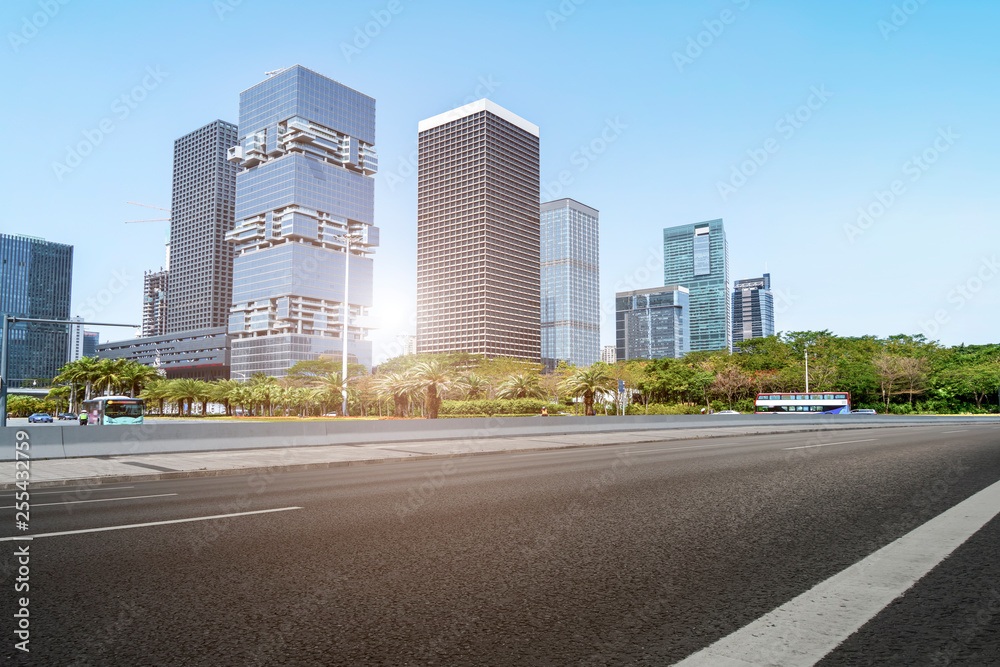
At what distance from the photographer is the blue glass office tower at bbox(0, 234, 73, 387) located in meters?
177

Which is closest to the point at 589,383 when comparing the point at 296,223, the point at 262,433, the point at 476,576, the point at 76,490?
the point at 262,433

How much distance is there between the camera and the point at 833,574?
4.61 metres

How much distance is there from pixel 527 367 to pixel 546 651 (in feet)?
292

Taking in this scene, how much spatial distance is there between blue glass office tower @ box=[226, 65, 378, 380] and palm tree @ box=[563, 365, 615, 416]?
425ft

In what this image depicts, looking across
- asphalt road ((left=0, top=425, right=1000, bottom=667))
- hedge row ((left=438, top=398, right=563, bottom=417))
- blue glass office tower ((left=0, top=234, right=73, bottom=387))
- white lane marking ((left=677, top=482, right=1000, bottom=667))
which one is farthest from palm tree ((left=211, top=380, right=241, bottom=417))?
blue glass office tower ((left=0, top=234, right=73, bottom=387))

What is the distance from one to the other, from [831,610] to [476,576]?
7.70ft

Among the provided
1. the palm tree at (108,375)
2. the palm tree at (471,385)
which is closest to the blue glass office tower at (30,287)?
the palm tree at (108,375)

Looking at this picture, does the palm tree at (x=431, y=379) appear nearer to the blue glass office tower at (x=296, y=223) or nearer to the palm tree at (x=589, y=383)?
the palm tree at (x=589, y=383)

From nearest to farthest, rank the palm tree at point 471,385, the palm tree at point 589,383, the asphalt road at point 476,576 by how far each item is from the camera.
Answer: the asphalt road at point 476,576 < the palm tree at point 589,383 < the palm tree at point 471,385

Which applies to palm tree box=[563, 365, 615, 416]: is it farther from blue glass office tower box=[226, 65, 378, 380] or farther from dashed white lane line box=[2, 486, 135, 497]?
blue glass office tower box=[226, 65, 378, 380]

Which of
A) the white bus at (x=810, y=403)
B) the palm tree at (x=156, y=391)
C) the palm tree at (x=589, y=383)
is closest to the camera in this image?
the palm tree at (x=589, y=383)

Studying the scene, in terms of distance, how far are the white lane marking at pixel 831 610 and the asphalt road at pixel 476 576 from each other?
10 centimetres

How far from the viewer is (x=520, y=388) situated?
202 ft

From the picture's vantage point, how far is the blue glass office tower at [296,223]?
172250 millimetres
